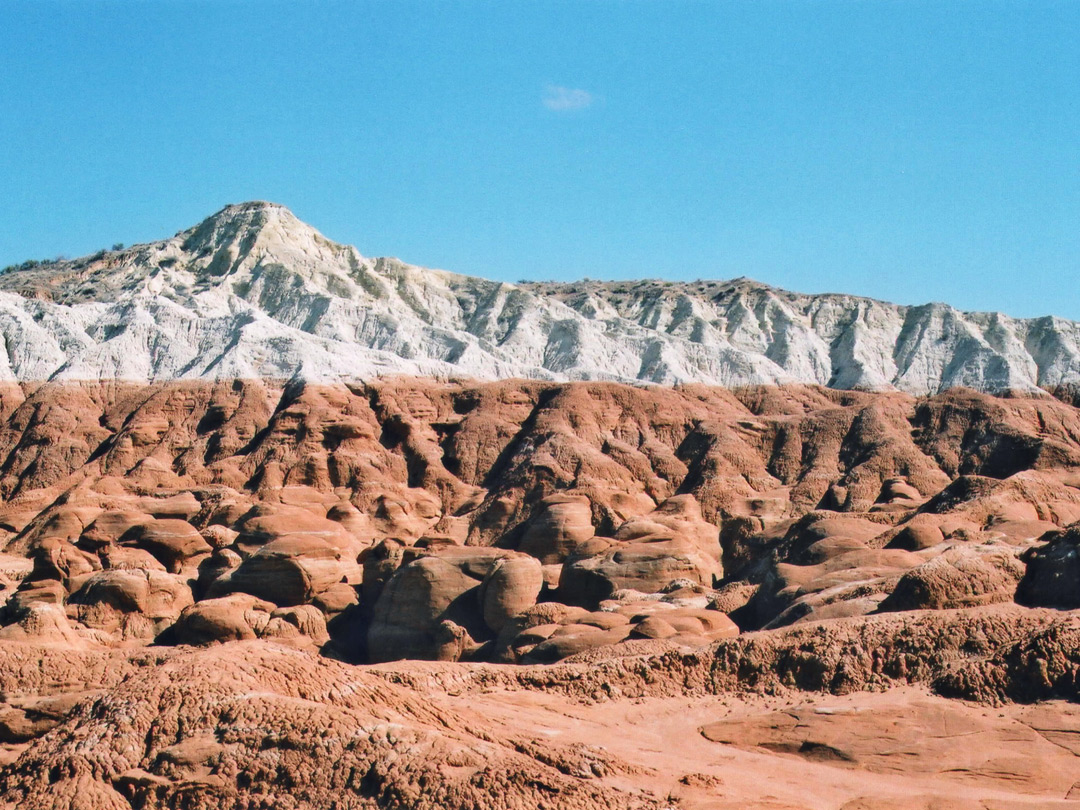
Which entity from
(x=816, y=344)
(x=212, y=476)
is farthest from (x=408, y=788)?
(x=816, y=344)

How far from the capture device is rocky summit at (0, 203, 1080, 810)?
18719mm

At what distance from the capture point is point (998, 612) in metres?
24.7

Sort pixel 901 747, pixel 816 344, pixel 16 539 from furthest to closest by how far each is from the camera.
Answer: pixel 816 344 → pixel 16 539 → pixel 901 747

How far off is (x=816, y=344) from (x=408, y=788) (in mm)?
90732

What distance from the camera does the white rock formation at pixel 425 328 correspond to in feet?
285

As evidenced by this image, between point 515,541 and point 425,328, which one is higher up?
point 425,328

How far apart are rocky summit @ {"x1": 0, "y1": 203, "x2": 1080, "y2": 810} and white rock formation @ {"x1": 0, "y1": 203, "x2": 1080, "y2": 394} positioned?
1.17 feet

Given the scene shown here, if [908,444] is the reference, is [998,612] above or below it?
below

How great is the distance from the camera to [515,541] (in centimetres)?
6025

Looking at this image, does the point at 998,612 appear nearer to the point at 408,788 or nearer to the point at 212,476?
the point at 408,788

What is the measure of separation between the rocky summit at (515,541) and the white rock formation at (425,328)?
1.17ft

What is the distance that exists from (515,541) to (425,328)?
38.9 m

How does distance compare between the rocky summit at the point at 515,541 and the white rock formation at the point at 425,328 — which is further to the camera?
the white rock formation at the point at 425,328

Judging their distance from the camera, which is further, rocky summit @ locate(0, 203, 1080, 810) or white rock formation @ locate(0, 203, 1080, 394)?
white rock formation @ locate(0, 203, 1080, 394)
